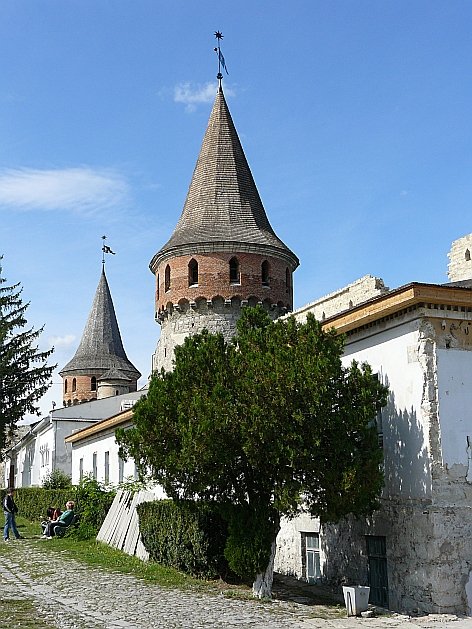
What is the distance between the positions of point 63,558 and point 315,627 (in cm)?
907

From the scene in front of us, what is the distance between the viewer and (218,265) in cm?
3067

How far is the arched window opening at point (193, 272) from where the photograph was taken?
1214 inches

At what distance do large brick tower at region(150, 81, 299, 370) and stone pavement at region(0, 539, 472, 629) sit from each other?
16.1 m

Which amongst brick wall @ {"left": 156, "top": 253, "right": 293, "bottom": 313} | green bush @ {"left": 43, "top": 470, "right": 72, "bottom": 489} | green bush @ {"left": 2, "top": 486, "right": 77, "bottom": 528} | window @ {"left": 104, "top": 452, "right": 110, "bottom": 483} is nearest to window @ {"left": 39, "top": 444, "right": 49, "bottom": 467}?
green bush @ {"left": 43, "top": 470, "right": 72, "bottom": 489}

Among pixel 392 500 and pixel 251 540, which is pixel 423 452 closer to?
pixel 392 500

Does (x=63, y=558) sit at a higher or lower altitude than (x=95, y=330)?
lower

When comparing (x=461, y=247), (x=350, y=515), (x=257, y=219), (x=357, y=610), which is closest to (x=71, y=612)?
(x=357, y=610)

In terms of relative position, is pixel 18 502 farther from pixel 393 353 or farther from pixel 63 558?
pixel 393 353

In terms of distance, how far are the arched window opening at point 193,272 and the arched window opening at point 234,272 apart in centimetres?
137

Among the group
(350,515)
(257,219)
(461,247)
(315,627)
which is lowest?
(315,627)

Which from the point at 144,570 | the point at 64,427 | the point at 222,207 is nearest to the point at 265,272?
the point at 222,207

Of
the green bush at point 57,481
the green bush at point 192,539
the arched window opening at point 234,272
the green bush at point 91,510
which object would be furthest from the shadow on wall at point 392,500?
the green bush at point 57,481

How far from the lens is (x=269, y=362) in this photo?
36.6ft

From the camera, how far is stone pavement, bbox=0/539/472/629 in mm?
9805
